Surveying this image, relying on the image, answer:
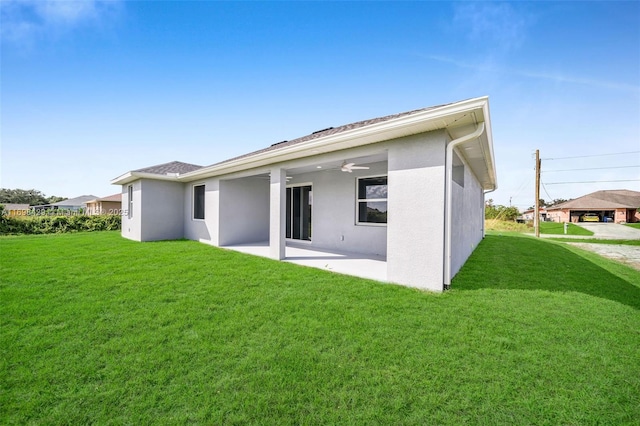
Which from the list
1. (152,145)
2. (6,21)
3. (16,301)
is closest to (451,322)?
(16,301)

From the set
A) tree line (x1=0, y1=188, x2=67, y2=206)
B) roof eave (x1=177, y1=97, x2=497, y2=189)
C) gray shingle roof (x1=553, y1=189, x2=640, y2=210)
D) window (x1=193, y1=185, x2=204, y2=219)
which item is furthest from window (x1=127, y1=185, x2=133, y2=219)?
gray shingle roof (x1=553, y1=189, x2=640, y2=210)

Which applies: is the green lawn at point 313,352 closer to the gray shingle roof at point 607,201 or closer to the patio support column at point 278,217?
the patio support column at point 278,217

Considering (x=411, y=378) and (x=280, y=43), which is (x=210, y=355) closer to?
(x=411, y=378)

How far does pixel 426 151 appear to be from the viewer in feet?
16.0

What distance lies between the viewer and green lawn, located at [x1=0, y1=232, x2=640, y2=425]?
208 cm

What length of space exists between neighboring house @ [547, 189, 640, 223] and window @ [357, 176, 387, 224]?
49.3 meters

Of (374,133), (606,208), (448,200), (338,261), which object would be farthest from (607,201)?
(374,133)

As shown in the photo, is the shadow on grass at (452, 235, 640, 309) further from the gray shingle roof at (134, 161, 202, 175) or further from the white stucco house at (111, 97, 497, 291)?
the gray shingle roof at (134, 161, 202, 175)

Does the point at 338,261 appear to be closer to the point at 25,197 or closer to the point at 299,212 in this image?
the point at 299,212

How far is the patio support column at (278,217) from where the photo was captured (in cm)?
748

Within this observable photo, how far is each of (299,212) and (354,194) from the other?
283 centimetres

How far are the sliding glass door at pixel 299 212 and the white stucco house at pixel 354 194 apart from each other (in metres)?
0.04

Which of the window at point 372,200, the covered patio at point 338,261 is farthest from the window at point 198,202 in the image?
the window at point 372,200

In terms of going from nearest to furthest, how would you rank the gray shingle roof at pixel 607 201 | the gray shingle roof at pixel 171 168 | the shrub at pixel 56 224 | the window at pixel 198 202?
the window at pixel 198 202, the gray shingle roof at pixel 171 168, the shrub at pixel 56 224, the gray shingle roof at pixel 607 201
